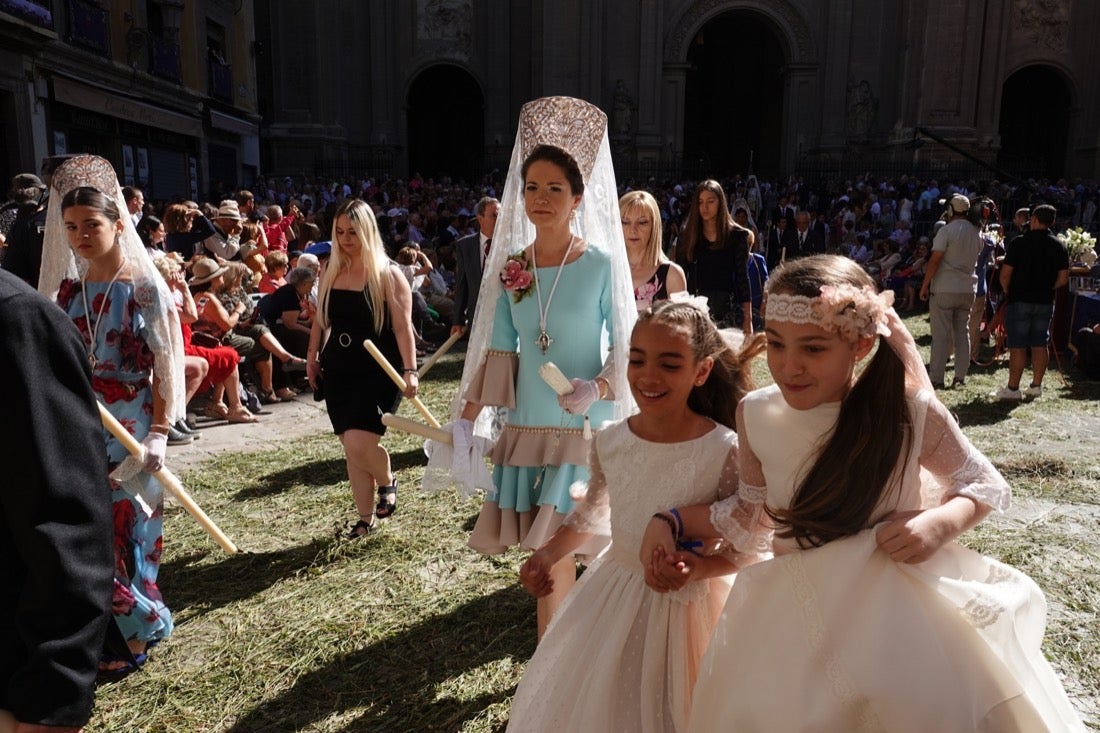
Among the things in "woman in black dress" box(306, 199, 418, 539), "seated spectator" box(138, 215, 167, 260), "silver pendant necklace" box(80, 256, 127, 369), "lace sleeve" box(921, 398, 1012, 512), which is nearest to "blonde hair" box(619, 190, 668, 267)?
"woman in black dress" box(306, 199, 418, 539)

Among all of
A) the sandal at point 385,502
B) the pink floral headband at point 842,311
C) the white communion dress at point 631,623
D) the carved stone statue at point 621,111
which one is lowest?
the sandal at point 385,502

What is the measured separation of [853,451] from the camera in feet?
7.04

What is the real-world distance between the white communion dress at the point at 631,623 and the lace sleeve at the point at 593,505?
0.09 metres

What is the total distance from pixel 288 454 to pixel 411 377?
2529 millimetres

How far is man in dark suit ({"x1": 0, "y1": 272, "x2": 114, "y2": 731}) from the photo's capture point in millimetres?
1400

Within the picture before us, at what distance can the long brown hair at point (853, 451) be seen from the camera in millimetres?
2145

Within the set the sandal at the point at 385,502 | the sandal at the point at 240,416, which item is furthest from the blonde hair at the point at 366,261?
the sandal at the point at 240,416

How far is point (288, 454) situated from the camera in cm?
712

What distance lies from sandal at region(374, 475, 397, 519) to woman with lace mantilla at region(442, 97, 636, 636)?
6.51ft

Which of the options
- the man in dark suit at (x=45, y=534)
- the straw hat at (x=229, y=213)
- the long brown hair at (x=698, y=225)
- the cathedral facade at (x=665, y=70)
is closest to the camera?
the man in dark suit at (x=45, y=534)

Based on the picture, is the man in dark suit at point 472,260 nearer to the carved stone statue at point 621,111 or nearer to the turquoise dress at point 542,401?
the turquoise dress at point 542,401

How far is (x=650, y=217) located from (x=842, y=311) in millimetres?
2985

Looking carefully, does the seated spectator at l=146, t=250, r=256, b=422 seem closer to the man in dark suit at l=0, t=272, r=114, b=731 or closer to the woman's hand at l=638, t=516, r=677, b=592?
the woman's hand at l=638, t=516, r=677, b=592

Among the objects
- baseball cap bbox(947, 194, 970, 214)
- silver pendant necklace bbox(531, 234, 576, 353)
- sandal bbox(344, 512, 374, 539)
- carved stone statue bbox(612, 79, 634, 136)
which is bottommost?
sandal bbox(344, 512, 374, 539)
